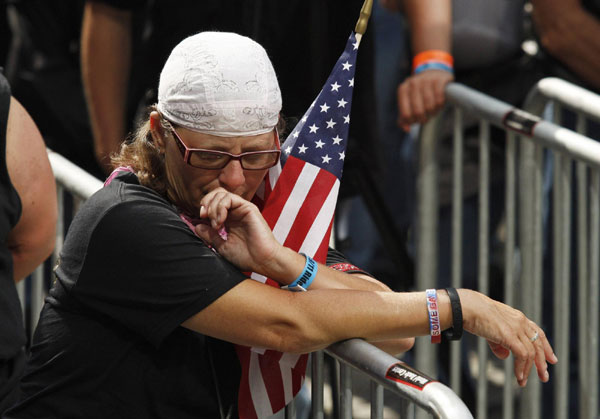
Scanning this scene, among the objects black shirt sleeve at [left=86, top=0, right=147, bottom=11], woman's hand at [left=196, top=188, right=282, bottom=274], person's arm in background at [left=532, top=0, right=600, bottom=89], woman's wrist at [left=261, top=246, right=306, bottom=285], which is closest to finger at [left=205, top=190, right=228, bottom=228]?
woman's hand at [left=196, top=188, right=282, bottom=274]

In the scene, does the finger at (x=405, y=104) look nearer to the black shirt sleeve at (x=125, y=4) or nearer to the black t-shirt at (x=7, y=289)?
the black shirt sleeve at (x=125, y=4)

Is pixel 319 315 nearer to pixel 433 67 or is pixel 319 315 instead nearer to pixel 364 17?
pixel 364 17

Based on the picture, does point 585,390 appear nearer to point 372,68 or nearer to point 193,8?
point 372,68

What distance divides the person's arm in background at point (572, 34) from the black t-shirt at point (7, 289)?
2.26 meters

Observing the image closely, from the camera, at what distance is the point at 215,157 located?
8.02ft

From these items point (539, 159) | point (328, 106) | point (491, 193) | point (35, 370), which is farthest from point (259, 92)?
point (491, 193)

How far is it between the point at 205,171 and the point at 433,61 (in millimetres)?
1756

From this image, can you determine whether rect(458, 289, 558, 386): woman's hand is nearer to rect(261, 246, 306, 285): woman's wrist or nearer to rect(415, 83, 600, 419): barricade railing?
rect(261, 246, 306, 285): woman's wrist

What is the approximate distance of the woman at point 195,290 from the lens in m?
2.30

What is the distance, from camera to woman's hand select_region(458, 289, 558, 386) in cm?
232

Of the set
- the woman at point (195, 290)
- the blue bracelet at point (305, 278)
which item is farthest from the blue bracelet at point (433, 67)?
the blue bracelet at point (305, 278)

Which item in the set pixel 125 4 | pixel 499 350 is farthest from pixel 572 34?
pixel 499 350

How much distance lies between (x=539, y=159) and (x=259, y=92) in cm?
138

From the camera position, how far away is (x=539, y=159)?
138 inches
